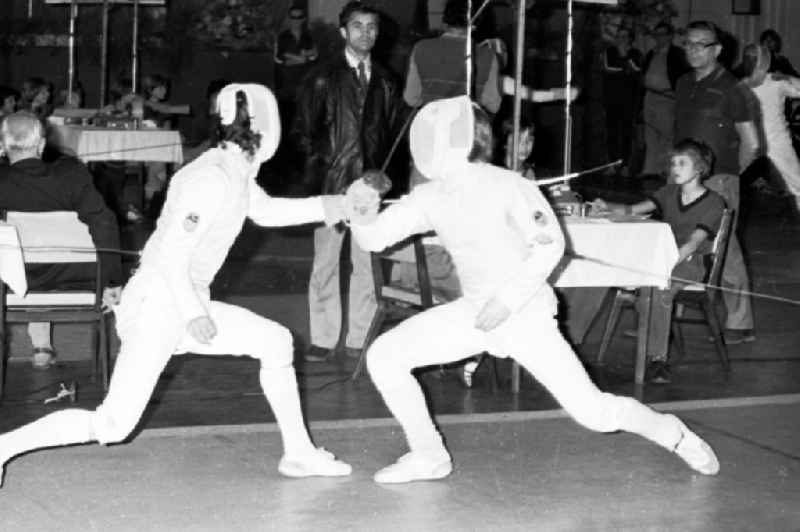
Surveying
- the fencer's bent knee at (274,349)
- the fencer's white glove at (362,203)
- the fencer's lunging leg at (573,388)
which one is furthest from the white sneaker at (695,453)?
the fencer's bent knee at (274,349)

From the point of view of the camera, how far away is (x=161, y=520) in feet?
18.6

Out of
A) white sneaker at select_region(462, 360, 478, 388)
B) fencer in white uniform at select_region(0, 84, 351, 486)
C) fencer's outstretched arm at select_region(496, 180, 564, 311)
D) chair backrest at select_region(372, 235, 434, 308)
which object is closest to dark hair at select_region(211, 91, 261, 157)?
fencer in white uniform at select_region(0, 84, 351, 486)

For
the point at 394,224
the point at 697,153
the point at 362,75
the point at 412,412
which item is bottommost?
the point at 412,412

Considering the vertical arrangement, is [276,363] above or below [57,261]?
below

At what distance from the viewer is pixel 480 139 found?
20.3 ft

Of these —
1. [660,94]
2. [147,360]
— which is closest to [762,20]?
[660,94]

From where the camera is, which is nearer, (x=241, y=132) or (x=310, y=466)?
(x=241, y=132)

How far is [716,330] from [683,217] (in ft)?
2.09

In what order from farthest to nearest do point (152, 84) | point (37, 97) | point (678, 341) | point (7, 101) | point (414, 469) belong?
point (152, 84), point (37, 97), point (7, 101), point (678, 341), point (414, 469)

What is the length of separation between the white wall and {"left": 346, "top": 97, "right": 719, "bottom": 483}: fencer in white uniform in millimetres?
16974

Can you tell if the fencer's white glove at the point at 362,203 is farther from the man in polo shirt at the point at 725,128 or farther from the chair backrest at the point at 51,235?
the man in polo shirt at the point at 725,128

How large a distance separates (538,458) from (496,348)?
2.56 feet

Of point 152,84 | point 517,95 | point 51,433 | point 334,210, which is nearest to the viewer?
point 51,433

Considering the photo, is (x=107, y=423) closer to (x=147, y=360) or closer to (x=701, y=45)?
(x=147, y=360)
